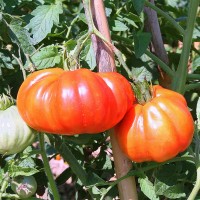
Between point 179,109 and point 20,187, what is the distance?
0.40m

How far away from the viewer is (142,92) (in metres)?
1.04

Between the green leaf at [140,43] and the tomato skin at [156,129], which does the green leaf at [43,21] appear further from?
the tomato skin at [156,129]

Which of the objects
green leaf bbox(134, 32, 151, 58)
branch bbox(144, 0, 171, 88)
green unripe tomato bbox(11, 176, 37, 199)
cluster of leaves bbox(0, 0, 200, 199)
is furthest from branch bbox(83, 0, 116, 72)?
branch bbox(144, 0, 171, 88)

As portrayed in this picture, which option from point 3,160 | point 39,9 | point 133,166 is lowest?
point 3,160

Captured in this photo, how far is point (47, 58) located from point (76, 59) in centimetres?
19

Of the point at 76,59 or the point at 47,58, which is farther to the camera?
the point at 47,58

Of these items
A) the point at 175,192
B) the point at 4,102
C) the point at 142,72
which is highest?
the point at 4,102

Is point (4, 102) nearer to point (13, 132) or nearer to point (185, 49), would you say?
point (13, 132)

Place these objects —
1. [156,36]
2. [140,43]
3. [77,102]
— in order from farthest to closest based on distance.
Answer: [156,36]
[140,43]
[77,102]

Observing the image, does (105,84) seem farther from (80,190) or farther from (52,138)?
(80,190)

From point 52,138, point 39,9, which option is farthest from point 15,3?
point 52,138

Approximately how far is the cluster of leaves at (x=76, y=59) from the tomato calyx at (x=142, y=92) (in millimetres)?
134

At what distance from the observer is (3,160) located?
151 centimetres

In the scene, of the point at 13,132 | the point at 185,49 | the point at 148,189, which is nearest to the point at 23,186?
the point at 13,132
